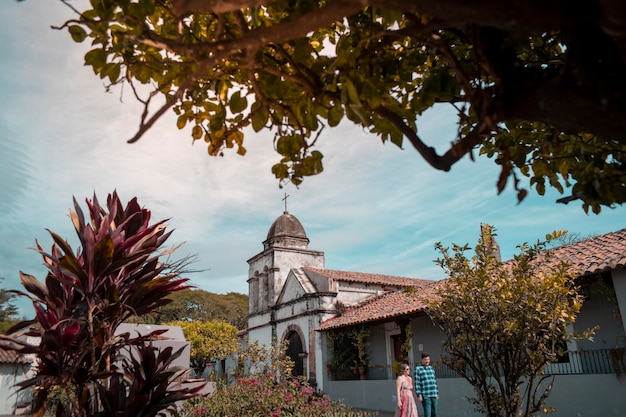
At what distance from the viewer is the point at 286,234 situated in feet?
82.0

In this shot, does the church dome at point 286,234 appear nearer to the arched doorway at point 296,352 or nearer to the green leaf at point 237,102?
the arched doorway at point 296,352

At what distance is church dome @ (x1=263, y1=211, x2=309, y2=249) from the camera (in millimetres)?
24875

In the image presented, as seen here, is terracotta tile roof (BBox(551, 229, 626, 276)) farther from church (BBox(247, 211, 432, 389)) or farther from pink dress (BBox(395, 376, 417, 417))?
church (BBox(247, 211, 432, 389))

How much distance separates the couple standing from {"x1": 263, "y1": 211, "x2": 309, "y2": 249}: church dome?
51.4 ft

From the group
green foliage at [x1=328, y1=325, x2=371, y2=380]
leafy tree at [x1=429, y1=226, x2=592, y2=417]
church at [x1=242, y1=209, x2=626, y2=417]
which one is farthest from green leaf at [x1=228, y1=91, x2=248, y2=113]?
green foliage at [x1=328, y1=325, x2=371, y2=380]

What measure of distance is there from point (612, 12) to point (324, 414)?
782 centimetres

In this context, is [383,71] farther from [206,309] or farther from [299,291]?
[206,309]

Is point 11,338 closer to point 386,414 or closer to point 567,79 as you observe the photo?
point 567,79

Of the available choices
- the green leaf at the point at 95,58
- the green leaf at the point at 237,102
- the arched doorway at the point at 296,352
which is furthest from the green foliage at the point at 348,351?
the green leaf at the point at 95,58

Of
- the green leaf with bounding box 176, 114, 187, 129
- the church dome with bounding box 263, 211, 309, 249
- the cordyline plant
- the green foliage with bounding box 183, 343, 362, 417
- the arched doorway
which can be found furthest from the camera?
the church dome with bounding box 263, 211, 309, 249

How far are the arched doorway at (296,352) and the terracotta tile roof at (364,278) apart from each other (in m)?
3.34

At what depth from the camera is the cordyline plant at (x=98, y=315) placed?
2.94 m

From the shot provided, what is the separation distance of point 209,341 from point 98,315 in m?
28.9

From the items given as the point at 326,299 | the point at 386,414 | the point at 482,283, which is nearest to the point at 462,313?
the point at 482,283
